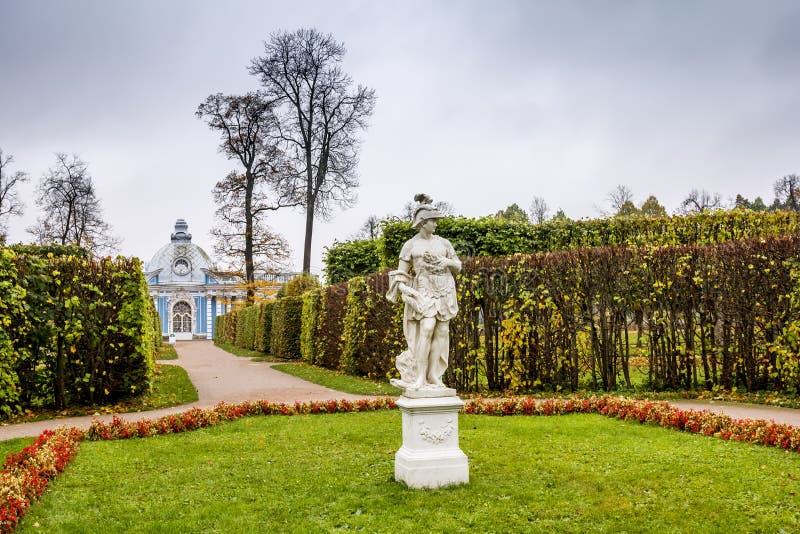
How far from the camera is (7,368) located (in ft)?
30.8

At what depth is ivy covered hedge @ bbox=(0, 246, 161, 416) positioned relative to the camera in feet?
31.5

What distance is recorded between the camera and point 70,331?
34.1ft

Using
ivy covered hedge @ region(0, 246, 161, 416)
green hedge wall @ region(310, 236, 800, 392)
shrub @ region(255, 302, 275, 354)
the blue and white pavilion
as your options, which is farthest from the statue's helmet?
the blue and white pavilion

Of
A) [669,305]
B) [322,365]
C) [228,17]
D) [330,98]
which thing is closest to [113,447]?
[228,17]

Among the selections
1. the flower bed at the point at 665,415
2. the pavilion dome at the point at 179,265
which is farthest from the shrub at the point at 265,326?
the pavilion dome at the point at 179,265

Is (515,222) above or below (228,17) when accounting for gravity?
below

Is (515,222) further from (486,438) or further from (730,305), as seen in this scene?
(486,438)

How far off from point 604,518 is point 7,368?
8.98 metres

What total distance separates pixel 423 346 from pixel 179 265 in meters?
55.2

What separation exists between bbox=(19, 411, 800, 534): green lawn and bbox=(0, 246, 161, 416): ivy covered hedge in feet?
11.6

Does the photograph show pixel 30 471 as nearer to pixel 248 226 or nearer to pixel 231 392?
pixel 231 392

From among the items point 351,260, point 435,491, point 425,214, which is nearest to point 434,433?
point 435,491

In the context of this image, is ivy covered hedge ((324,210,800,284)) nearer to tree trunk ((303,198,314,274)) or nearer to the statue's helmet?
tree trunk ((303,198,314,274))

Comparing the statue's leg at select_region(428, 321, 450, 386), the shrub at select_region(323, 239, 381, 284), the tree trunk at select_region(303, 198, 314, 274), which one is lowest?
the statue's leg at select_region(428, 321, 450, 386)
